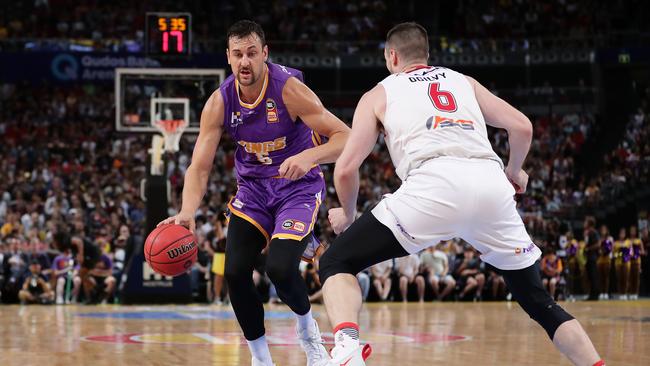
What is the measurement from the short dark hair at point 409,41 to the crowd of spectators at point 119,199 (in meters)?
10.5

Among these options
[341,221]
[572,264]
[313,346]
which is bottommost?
[572,264]

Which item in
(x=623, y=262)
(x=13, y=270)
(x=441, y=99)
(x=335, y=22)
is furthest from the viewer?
(x=335, y=22)

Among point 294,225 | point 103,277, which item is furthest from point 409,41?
point 103,277

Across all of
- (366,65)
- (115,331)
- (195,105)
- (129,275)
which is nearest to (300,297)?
(115,331)

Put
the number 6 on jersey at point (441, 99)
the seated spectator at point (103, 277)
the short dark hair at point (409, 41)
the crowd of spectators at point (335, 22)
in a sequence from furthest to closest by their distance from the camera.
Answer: the crowd of spectators at point (335, 22), the seated spectator at point (103, 277), the short dark hair at point (409, 41), the number 6 on jersey at point (441, 99)

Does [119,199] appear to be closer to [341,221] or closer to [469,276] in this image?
[469,276]

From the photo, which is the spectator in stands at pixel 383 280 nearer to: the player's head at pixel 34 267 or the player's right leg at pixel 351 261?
the player's head at pixel 34 267

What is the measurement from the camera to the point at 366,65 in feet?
94.5

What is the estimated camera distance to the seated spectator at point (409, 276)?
1853 cm

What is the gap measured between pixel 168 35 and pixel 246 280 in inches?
414

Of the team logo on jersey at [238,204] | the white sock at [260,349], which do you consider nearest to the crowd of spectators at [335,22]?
the team logo on jersey at [238,204]

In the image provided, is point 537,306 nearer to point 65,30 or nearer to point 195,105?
point 195,105

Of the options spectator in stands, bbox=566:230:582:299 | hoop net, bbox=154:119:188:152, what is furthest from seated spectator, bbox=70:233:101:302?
spectator in stands, bbox=566:230:582:299

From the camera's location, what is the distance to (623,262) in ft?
67.5
